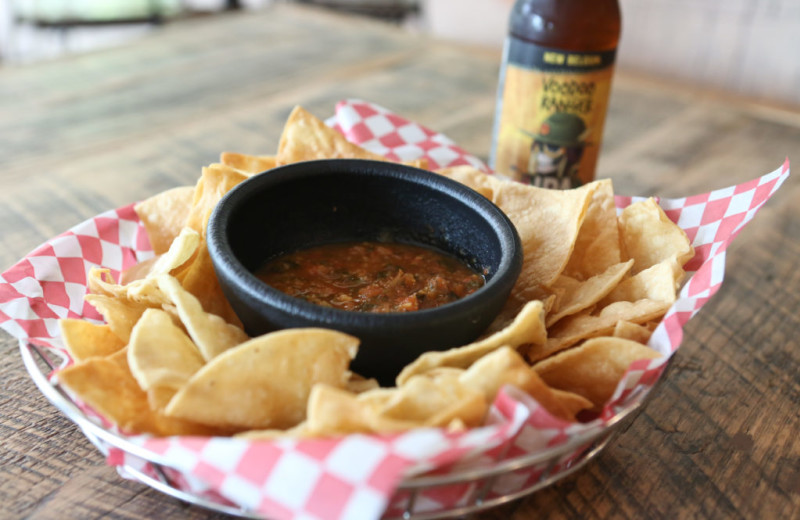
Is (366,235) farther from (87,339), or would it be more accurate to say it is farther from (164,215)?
(87,339)

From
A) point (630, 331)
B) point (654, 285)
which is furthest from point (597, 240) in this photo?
point (630, 331)

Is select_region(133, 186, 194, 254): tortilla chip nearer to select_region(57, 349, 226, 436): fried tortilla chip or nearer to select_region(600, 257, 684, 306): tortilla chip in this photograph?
select_region(57, 349, 226, 436): fried tortilla chip

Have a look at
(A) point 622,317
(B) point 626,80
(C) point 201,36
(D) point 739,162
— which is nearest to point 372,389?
(A) point 622,317

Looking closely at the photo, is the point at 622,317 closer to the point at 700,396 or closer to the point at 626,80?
the point at 700,396

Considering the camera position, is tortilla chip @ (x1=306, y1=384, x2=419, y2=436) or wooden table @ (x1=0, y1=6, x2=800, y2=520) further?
wooden table @ (x1=0, y1=6, x2=800, y2=520)

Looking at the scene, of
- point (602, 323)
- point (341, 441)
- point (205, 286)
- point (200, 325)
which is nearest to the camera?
point (341, 441)

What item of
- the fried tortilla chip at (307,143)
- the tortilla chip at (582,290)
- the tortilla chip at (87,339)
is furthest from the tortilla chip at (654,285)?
the tortilla chip at (87,339)

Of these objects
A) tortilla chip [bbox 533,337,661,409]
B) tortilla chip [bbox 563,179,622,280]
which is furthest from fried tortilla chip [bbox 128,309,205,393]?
tortilla chip [bbox 563,179,622,280]
